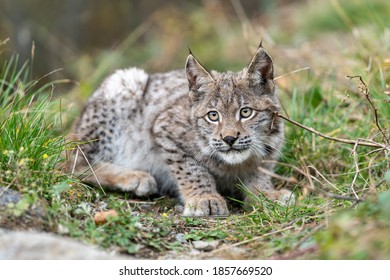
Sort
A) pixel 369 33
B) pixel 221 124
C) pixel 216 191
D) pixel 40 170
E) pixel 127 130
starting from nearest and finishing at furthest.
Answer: pixel 40 170
pixel 221 124
pixel 216 191
pixel 127 130
pixel 369 33

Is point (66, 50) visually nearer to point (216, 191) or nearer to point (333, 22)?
point (333, 22)

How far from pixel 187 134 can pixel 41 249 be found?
2.59 m

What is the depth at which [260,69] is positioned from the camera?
18.1ft

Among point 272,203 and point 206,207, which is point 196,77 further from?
point 272,203

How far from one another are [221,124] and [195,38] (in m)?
8.91

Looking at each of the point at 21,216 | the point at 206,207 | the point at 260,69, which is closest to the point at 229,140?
the point at 206,207

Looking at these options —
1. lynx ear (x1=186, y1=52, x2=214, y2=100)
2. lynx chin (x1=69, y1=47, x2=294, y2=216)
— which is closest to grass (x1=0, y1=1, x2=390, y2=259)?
lynx chin (x1=69, y1=47, x2=294, y2=216)

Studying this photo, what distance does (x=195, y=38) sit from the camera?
13992 millimetres

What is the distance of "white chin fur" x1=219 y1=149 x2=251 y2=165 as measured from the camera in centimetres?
535

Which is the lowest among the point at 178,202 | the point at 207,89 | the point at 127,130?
the point at 178,202

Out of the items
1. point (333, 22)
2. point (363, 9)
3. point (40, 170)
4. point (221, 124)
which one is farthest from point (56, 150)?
point (333, 22)

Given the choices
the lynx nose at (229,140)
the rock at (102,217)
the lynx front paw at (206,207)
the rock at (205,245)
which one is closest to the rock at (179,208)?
the lynx front paw at (206,207)

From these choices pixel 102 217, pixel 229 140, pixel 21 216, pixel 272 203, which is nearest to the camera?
pixel 21 216

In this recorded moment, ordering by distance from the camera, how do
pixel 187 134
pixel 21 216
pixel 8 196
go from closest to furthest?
1. pixel 21 216
2. pixel 8 196
3. pixel 187 134
